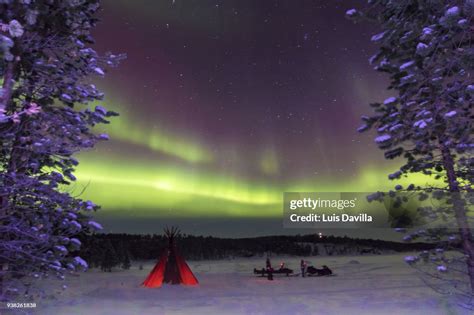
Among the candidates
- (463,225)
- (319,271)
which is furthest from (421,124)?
(319,271)

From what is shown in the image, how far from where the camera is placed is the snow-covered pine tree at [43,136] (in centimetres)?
698

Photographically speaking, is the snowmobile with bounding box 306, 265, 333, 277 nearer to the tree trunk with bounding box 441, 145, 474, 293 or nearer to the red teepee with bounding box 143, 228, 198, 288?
the red teepee with bounding box 143, 228, 198, 288

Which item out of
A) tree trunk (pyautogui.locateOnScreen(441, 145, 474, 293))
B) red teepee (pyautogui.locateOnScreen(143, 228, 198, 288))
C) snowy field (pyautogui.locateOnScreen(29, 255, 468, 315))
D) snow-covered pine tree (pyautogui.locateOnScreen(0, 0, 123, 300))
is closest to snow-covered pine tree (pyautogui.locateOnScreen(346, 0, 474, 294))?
tree trunk (pyautogui.locateOnScreen(441, 145, 474, 293))

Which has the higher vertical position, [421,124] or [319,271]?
[421,124]

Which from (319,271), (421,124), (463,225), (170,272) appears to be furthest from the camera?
(319,271)

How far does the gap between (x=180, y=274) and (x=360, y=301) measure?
25.8 ft

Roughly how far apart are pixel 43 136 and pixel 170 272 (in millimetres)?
11302

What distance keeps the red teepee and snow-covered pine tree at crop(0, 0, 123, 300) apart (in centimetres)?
905

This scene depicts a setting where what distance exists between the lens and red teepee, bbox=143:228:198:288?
17156 millimetres

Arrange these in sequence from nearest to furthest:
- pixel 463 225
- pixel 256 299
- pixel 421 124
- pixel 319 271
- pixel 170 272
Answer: pixel 421 124 → pixel 463 225 → pixel 256 299 → pixel 170 272 → pixel 319 271

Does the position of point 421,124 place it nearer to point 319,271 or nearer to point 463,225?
point 463,225

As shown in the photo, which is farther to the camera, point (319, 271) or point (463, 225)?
point (319, 271)

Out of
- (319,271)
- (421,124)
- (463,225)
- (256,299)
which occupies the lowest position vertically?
(256,299)

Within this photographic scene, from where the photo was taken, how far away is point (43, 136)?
24.9ft
